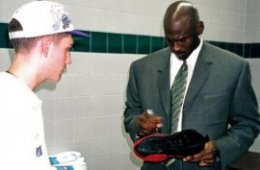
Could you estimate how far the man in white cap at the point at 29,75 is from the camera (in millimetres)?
1061

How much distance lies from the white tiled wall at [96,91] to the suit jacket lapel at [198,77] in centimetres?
118

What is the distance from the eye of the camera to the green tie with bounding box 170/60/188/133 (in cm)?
171

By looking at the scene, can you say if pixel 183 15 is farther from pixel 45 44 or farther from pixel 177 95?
pixel 45 44

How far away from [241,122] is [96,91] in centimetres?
138

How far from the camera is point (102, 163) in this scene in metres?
2.84

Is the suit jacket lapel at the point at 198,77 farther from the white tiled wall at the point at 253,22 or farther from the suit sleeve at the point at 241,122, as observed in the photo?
the white tiled wall at the point at 253,22

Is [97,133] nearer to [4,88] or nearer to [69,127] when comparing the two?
[69,127]

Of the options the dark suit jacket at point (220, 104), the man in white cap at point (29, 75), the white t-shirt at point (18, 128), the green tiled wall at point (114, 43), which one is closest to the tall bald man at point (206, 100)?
the dark suit jacket at point (220, 104)

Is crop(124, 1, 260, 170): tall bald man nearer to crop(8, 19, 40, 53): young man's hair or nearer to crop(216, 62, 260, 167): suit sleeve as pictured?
crop(216, 62, 260, 167): suit sleeve

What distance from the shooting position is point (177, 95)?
172 centimetres

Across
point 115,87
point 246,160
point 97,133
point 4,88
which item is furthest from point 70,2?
point 246,160

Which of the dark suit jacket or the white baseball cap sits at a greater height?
the white baseball cap

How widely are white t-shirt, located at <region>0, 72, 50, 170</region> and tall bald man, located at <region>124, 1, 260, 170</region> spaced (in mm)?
636

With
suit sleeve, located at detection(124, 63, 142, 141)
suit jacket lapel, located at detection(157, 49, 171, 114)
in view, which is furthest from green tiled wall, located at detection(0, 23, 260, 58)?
suit jacket lapel, located at detection(157, 49, 171, 114)
